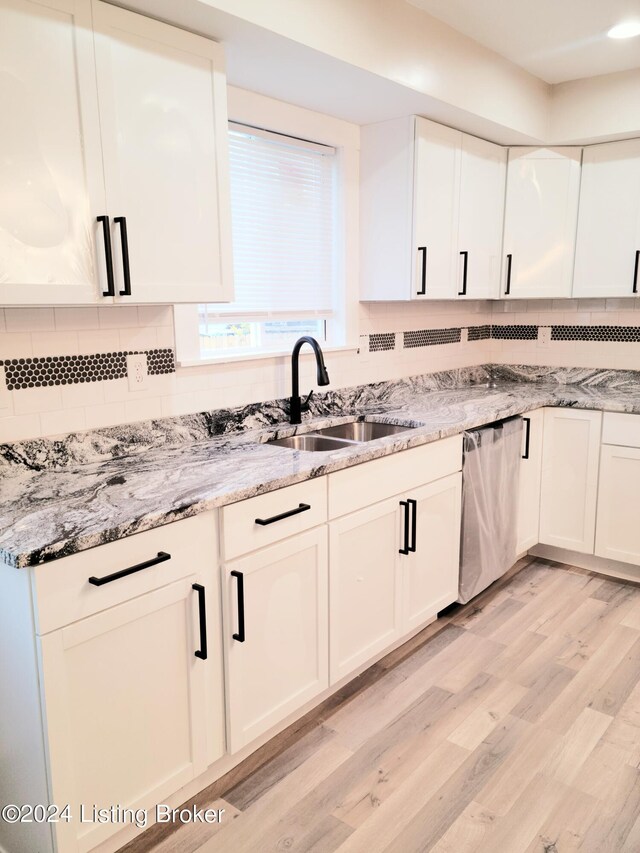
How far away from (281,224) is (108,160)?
1169mm

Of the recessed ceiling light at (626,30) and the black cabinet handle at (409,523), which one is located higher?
the recessed ceiling light at (626,30)

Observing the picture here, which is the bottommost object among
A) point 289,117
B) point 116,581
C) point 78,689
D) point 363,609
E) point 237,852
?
point 237,852

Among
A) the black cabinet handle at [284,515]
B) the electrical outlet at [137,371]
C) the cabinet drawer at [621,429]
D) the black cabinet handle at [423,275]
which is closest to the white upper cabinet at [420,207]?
the black cabinet handle at [423,275]

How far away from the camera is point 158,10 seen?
5.73ft

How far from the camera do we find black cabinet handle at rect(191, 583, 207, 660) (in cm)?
166

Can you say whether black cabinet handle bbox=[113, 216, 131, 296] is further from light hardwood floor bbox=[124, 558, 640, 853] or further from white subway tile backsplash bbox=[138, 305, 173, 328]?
light hardwood floor bbox=[124, 558, 640, 853]

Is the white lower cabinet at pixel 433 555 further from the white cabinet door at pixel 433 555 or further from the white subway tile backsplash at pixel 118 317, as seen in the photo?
the white subway tile backsplash at pixel 118 317

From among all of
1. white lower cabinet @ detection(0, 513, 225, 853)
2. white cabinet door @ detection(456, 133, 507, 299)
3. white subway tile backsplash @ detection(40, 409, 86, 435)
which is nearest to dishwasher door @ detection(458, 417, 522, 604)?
white cabinet door @ detection(456, 133, 507, 299)

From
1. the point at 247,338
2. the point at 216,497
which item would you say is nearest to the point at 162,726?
the point at 216,497

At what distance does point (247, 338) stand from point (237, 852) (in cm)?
185

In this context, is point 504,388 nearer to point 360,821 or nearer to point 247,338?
point 247,338

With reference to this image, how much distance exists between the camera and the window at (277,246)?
2.59 meters

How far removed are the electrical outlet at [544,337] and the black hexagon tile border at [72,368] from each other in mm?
2588

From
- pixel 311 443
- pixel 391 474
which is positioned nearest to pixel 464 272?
pixel 311 443
